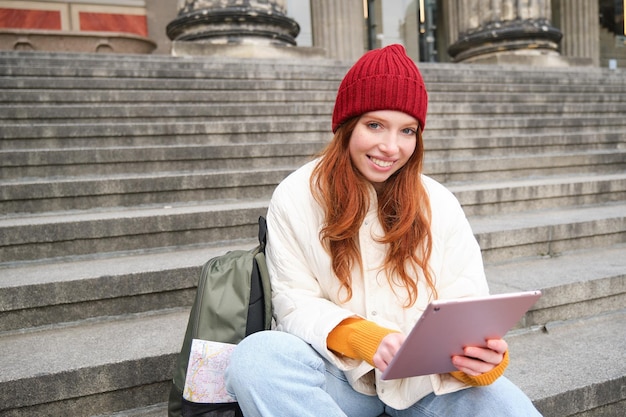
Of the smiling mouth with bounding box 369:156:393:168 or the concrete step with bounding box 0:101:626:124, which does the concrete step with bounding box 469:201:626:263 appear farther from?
the concrete step with bounding box 0:101:626:124

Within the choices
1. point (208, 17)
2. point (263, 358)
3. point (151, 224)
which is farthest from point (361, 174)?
point (208, 17)

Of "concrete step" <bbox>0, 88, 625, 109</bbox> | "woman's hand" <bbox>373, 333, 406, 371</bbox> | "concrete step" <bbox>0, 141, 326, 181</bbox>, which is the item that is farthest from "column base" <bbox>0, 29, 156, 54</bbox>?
"woman's hand" <bbox>373, 333, 406, 371</bbox>

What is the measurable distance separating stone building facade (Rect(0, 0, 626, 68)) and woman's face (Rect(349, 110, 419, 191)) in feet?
18.6

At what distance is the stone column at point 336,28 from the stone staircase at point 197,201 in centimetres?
485

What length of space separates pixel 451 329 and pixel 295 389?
16.7 inches

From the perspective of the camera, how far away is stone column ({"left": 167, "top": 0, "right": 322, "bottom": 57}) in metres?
6.90

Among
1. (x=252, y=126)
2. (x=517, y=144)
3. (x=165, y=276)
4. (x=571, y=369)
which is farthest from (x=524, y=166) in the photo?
(x=165, y=276)

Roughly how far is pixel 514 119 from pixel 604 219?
7.03 feet

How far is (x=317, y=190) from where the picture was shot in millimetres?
1676

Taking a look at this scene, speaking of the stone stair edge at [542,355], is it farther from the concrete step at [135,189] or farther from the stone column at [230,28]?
the stone column at [230,28]

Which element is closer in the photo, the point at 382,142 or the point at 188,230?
the point at 382,142

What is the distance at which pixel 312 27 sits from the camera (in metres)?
11.5

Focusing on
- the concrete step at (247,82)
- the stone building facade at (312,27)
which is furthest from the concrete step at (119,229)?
the stone building facade at (312,27)

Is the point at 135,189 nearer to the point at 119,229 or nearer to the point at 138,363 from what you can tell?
the point at 119,229
